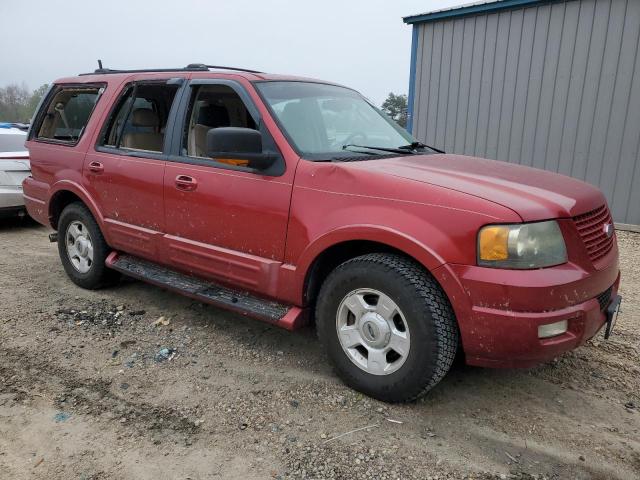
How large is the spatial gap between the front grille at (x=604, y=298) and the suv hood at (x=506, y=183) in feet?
1.53

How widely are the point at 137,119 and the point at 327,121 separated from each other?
1821mm

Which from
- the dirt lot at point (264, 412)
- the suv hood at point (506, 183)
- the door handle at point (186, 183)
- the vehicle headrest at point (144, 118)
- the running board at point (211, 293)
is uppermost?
the vehicle headrest at point (144, 118)

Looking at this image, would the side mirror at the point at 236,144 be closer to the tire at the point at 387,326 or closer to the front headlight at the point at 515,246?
the tire at the point at 387,326

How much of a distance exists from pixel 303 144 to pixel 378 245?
2.77 ft

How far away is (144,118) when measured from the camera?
447 centimetres

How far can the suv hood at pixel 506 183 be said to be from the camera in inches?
101

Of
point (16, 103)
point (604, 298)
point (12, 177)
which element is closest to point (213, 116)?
point (604, 298)

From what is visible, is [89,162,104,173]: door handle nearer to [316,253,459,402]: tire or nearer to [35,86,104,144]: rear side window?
[35,86,104,144]: rear side window

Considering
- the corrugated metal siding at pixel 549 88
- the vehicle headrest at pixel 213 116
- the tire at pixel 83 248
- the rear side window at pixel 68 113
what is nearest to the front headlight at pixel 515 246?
the vehicle headrest at pixel 213 116

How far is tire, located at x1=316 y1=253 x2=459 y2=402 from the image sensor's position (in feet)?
8.73

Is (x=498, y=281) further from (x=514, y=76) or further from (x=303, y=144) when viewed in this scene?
(x=514, y=76)

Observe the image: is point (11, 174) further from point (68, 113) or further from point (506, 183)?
point (506, 183)

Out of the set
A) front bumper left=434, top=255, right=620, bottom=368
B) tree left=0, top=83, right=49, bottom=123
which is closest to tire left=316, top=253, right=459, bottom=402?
front bumper left=434, top=255, right=620, bottom=368

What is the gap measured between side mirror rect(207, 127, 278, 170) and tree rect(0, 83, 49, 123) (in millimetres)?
32626
